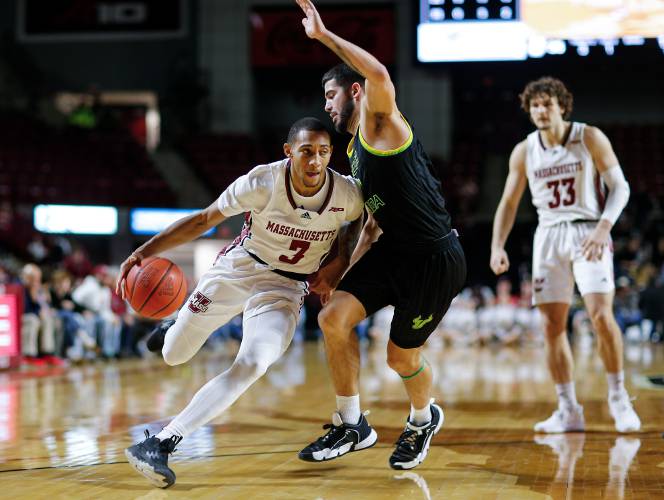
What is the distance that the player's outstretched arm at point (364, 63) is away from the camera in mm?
3457

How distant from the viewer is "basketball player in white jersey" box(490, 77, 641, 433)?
5.04 m

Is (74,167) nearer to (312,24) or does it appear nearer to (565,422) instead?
(565,422)

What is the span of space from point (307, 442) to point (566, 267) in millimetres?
1798

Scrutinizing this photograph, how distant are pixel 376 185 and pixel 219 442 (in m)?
1.76

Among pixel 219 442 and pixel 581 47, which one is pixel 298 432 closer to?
pixel 219 442

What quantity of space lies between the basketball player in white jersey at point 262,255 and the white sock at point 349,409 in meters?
0.44

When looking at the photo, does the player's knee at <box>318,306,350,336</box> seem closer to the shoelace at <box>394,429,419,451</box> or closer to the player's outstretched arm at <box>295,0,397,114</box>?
the shoelace at <box>394,429,419,451</box>

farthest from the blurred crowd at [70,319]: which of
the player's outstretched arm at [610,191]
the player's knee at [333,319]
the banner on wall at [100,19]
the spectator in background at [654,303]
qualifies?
the banner on wall at [100,19]

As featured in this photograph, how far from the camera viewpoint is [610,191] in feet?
16.5

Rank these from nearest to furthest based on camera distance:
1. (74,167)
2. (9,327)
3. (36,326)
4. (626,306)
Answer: (9,327) → (36,326) → (626,306) → (74,167)

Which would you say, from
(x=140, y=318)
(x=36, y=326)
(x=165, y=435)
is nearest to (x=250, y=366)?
(x=165, y=435)

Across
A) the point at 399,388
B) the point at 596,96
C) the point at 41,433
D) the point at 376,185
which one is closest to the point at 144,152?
the point at 596,96

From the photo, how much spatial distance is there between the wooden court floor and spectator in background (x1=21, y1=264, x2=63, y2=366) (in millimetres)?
1794

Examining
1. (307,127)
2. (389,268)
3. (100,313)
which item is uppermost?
(307,127)
